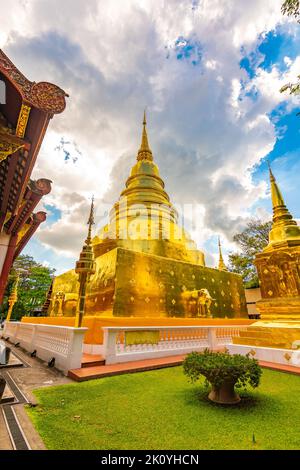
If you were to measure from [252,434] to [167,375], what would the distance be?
2801mm

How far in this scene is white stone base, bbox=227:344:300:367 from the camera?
5.05 meters

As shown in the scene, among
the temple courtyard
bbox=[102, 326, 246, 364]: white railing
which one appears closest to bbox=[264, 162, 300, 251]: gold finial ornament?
bbox=[102, 326, 246, 364]: white railing

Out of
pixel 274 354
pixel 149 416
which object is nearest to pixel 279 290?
pixel 274 354

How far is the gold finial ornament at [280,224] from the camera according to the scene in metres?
6.93

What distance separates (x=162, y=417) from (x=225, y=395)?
98cm

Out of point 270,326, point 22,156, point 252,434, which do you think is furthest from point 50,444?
A: point 270,326

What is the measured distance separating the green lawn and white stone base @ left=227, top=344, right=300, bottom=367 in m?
1.14

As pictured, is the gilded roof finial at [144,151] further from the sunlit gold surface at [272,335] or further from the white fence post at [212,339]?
the sunlit gold surface at [272,335]

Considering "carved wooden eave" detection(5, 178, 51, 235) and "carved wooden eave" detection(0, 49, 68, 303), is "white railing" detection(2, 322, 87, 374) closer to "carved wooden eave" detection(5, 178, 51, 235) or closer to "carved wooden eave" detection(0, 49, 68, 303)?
"carved wooden eave" detection(0, 49, 68, 303)

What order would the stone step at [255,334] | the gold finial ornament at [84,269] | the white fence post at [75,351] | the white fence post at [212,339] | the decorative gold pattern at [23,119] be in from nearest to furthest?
the decorative gold pattern at [23,119], the white fence post at [75,351], the stone step at [255,334], the gold finial ornament at [84,269], the white fence post at [212,339]

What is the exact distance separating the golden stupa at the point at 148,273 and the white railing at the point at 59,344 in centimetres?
236

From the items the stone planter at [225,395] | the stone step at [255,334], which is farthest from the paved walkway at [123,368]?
the stone planter at [225,395]

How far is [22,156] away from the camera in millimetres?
4762
